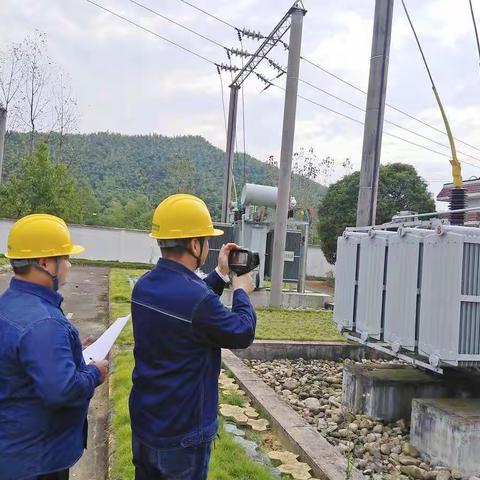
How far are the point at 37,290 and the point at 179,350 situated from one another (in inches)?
24.1

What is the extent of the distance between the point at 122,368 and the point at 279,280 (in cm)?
699

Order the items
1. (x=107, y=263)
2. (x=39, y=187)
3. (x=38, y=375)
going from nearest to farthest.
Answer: (x=38, y=375)
(x=39, y=187)
(x=107, y=263)

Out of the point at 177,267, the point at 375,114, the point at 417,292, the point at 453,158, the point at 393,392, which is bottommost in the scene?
the point at 393,392

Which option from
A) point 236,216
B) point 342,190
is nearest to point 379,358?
point 236,216

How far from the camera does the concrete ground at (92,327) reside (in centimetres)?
425

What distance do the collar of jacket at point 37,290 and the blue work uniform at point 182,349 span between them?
342mm

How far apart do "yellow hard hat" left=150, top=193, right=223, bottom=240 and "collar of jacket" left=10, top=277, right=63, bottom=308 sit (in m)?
0.48

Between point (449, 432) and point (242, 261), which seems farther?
point (449, 432)

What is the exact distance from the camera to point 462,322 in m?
4.52

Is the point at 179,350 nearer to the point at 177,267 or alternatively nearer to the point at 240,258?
the point at 177,267

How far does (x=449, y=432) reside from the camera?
452cm

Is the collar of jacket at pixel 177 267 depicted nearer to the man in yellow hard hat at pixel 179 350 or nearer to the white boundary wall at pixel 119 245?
the man in yellow hard hat at pixel 179 350

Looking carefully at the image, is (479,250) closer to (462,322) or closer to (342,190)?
(462,322)

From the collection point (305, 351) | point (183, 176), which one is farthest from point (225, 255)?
point (183, 176)
